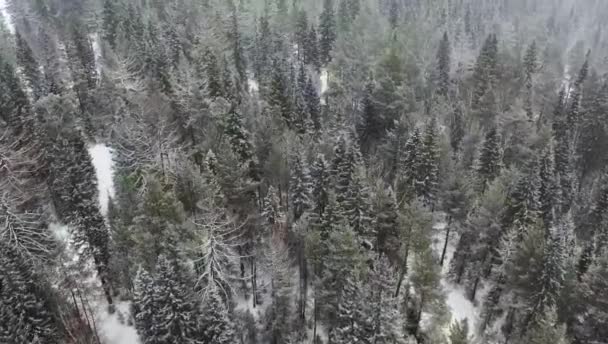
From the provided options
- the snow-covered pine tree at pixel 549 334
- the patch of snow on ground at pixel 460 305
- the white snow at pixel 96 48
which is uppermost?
the snow-covered pine tree at pixel 549 334

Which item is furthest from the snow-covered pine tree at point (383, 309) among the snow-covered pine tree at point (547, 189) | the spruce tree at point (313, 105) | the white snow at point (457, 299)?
the spruce tree at point (313, 105)

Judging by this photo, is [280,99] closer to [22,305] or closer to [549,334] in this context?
[22,305]

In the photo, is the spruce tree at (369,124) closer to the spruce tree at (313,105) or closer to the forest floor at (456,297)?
the spruce tree at (313,105)

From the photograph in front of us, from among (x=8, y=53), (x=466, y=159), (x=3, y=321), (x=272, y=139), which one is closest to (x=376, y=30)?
(x=466, y=159)

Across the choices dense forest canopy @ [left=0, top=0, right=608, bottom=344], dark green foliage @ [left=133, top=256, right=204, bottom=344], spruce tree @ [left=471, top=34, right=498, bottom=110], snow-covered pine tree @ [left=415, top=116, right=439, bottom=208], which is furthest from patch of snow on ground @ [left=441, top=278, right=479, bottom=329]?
spruce tree @ [left=471, top=34, right=498, bottom=110]

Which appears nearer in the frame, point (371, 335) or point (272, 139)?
point (371, 335)

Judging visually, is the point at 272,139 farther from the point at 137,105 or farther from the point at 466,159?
the point at 466,159
